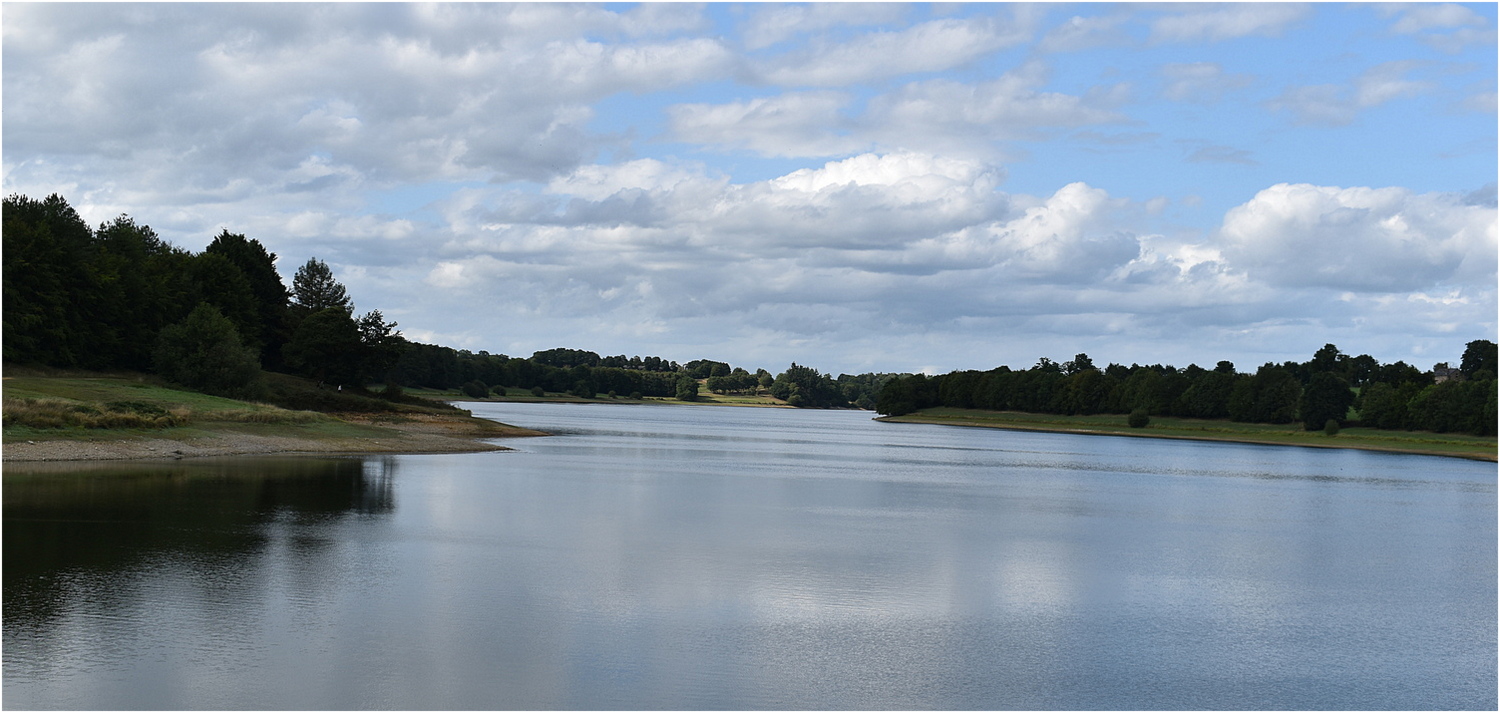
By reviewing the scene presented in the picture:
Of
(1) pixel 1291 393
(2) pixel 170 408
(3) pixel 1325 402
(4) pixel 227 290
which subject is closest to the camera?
(2) pixel 170 408

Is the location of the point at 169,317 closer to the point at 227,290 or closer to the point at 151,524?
the point at 227,290

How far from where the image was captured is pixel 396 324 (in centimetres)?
10581

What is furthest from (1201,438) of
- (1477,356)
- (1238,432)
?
(1477,356)

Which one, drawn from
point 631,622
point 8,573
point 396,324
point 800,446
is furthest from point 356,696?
point 396,324

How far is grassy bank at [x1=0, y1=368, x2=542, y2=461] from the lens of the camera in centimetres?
4431

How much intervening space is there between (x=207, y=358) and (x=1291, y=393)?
4688 inches

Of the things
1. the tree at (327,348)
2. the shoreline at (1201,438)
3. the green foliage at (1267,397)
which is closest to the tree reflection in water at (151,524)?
the tree at (327,348)

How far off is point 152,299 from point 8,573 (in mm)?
64756

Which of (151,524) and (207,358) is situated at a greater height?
(207,358)

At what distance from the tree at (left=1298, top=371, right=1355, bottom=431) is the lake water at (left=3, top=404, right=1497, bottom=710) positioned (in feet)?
302

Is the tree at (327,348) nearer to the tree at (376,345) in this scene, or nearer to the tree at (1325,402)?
the tree at (376,345)

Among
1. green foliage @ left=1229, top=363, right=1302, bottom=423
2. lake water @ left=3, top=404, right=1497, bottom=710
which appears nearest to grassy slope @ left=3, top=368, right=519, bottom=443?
lake water @ left=3, top=404, right=1497, bottom=710

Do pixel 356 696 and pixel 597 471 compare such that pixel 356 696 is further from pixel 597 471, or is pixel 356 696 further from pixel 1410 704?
pixel 597 471

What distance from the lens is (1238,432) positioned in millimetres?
139375
